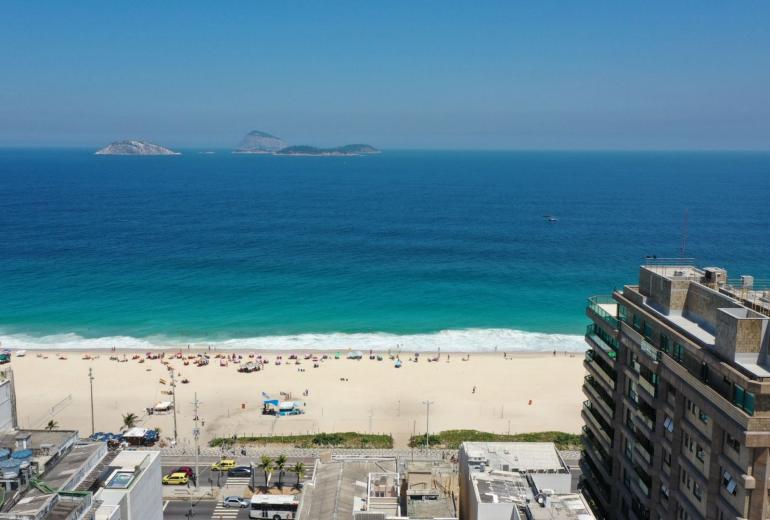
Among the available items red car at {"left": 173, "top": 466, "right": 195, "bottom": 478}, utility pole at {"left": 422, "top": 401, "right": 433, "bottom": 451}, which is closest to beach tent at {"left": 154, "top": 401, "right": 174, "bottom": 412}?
red car at {"left": 173, "top": 466, "right": 195, "bottom": 478}

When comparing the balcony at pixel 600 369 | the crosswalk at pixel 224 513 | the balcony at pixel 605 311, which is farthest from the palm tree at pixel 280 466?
the balcony at pixel 605 311

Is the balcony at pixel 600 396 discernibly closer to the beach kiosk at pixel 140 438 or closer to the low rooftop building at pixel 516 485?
the low rooftop building at pixel 516 485

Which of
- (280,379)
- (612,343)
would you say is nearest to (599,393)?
(612,343)

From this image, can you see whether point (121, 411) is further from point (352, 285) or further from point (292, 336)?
point (352, 285)

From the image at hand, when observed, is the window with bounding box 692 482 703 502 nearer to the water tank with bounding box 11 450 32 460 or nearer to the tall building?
the tall building

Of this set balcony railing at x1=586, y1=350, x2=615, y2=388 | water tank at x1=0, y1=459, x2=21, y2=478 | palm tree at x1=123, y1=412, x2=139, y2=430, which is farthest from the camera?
palm tree at x1=123, y1=412, x2=139, y2=430

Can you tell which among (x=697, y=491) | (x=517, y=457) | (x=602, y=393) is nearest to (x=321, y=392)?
(x=602, y=393)
